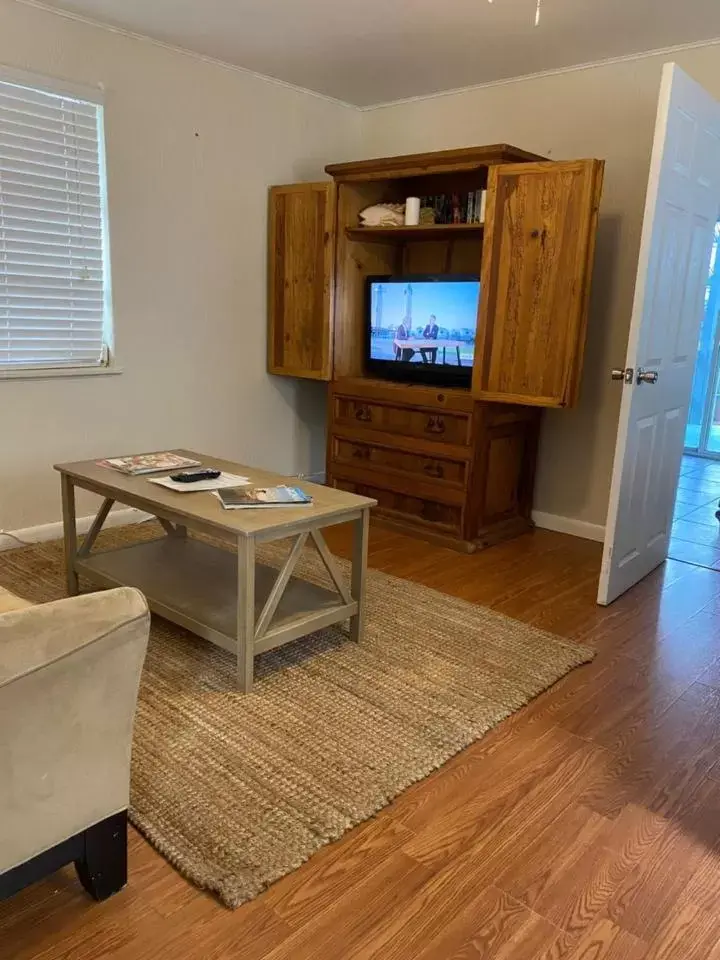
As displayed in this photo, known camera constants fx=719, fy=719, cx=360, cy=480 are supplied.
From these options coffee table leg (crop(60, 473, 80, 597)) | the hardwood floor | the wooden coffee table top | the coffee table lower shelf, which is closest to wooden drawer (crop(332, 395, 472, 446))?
the wooden coffee table top

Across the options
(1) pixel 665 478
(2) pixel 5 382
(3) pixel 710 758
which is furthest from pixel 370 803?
(2) pixel 5 382

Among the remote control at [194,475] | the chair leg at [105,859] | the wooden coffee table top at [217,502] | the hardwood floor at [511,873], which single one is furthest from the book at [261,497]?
the chair leg at [105,859]

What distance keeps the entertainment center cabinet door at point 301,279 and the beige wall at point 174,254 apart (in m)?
0.10

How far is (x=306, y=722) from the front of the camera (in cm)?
210

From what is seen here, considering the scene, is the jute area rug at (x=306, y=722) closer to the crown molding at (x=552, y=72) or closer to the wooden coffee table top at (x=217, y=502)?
the wooden coffee table top at (x=217, y=502)

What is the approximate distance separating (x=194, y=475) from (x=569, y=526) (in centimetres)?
224

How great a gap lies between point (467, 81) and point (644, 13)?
1.16 metres

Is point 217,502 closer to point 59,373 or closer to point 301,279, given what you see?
point 59,373

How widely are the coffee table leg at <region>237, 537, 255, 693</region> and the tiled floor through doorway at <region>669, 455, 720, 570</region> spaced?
8.06 ft

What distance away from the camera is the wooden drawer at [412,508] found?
3701mm

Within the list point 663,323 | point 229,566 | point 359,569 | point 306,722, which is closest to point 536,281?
point 663,323

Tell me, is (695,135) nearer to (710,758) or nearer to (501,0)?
(501,0)

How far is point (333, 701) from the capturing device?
221 cm

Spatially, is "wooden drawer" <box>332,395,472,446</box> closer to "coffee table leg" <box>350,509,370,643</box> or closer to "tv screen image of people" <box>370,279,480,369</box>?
"tv screen image of people" <box>370,279,480,369</box>
